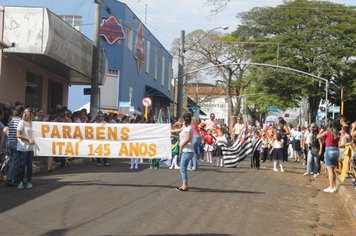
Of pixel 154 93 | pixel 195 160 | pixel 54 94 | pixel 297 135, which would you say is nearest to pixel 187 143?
pixel 195 160

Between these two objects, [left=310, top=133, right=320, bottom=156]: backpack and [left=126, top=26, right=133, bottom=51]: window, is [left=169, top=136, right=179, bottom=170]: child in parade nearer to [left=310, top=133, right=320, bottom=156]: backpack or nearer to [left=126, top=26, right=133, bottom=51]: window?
[left=310, top=133, right=320, bottom=156]: backpack

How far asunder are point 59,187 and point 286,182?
695 centimetres

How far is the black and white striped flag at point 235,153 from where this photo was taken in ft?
68.4

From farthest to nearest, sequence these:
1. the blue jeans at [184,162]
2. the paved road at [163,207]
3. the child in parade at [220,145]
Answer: the child in parade at [220,145] < the blue jeans at [184,162] < the paved road at [163,207]

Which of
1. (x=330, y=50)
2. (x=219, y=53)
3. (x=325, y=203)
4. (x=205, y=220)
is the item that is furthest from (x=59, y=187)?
(x=219, y=53)

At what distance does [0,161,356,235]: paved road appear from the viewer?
344 inches

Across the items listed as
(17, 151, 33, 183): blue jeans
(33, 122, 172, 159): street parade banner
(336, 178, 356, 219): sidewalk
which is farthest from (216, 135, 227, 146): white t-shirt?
(17, 151, 33, 183): blue jeans

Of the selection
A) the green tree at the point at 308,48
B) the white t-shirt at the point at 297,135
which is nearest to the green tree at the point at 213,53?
the green tree at the point at 308,48

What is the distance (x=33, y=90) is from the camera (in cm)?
2445

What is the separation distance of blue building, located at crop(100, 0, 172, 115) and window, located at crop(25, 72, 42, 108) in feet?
25.4

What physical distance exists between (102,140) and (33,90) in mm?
11089

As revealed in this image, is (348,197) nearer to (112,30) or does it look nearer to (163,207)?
(163,207)

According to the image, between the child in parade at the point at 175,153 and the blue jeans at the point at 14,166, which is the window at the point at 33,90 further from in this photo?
the blue jeans at the point at 14,166

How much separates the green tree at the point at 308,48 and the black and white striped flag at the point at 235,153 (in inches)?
1040
